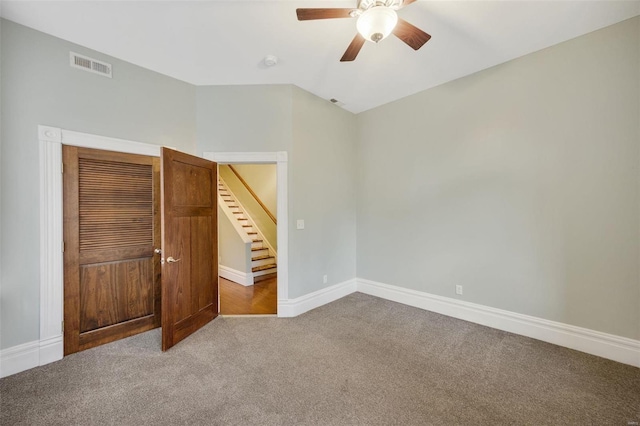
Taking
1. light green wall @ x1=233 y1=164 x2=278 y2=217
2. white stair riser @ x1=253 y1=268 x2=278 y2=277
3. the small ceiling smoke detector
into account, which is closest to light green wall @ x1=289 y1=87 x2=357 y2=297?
the small ceiling smoke detector

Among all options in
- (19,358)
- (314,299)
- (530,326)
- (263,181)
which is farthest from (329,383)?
(263,181)

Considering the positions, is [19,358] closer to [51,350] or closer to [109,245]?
[51,350]

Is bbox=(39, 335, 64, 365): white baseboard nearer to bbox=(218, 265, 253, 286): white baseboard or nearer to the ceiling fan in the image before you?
bbox=(218, 265, 253, 286): white baseboard

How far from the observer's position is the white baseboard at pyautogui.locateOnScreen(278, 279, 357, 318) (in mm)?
3236

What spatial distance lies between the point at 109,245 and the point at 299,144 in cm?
243

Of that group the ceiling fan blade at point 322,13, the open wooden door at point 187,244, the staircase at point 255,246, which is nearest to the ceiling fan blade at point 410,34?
the ceiling fan blade at point 322,13

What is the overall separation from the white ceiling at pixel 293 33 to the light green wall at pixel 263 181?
3.35m

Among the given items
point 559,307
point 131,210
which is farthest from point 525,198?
point 131,210

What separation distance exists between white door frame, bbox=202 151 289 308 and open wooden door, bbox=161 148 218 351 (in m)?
0.21

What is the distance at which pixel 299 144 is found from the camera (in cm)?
336

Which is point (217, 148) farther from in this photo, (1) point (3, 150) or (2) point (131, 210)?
(1) point (3, 150)

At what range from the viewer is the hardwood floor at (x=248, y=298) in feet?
11.4

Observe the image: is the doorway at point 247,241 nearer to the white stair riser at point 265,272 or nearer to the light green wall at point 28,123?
the white stair riser at point 265,272

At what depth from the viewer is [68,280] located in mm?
2398
